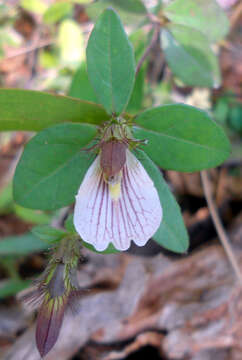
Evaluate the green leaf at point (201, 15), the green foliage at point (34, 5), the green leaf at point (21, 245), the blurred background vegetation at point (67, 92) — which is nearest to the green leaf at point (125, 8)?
the blurred background vegetation at point (67, 92)

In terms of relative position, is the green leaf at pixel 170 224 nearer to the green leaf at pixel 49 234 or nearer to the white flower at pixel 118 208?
→ the white flower at pixel 118 208

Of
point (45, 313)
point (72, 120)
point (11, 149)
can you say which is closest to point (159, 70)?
point (11, 149)

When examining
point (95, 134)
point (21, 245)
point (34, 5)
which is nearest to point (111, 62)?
point (95, 134)

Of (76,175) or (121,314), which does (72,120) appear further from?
(121,314)

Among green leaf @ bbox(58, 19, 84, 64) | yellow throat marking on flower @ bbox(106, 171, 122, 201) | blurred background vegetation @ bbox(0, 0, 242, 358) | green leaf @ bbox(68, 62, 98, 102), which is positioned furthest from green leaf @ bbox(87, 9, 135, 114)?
green leaf @ bbox(58, 19, 84, 64)

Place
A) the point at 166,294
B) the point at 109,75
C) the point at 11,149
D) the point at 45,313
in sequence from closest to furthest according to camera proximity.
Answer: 1. the point at 45,313
2. the point at 109,75
3. the point at 166,294
4. the point at 11,149

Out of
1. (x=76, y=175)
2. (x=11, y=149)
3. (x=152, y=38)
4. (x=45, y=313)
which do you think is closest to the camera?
(x=45, y=313)

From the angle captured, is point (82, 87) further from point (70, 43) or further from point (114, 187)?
point (70, 43)
